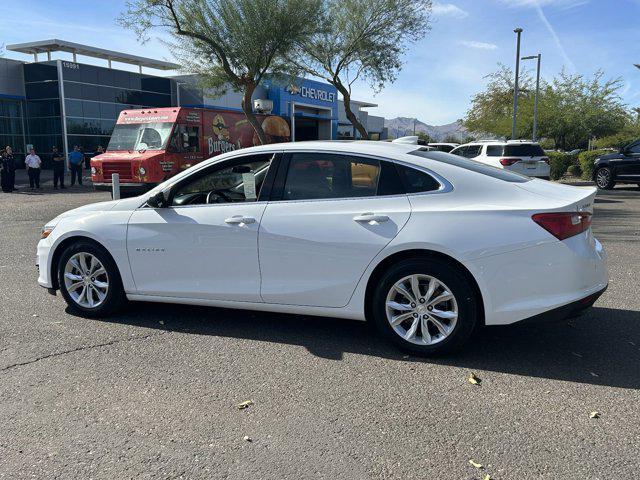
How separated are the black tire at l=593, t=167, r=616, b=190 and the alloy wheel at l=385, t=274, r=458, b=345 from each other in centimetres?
1770

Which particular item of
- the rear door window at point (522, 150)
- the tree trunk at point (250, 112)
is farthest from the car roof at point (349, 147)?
the tree trunk at point (250, 112)

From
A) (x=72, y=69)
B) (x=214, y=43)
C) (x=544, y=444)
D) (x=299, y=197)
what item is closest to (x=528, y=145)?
(x=214, y=43)

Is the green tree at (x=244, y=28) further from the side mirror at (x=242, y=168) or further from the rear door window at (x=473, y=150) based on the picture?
the side mirror at (x=242, y=168)

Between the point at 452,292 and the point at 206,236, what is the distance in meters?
2.07

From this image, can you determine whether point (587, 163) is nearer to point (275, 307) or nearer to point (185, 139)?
point (185, 139)

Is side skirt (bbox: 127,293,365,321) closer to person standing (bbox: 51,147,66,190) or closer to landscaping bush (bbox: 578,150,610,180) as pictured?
person standing (bbox: 51,147,66,190)

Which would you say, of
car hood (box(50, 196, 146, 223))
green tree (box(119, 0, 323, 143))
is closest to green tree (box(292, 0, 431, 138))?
green tree (box(119, 0, 323, 143))

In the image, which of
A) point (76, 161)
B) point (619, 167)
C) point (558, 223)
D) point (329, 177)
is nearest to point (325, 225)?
point (329, 177)

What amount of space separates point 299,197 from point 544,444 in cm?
252

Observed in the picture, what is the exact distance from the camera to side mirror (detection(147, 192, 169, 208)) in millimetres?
4871

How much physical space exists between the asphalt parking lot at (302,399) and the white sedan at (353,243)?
0.35 meters

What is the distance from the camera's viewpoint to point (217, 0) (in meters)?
19.8

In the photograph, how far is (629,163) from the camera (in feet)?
60.0

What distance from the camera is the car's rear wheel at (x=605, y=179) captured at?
1909cm
